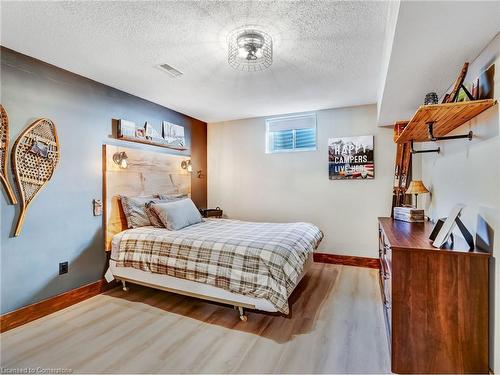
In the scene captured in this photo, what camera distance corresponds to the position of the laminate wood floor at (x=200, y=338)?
1.79 m

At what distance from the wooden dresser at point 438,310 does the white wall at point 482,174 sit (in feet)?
0.23

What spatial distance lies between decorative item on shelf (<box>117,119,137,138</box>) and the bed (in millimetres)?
213

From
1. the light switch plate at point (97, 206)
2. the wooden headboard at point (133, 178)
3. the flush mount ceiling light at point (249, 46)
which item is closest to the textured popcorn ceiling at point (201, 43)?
the flush mount ceiling light at point (249, 46)

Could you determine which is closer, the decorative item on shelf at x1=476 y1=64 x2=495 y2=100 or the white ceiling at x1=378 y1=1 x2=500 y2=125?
the white ceiling at x1=378 y1=1 x2=500 y2=125

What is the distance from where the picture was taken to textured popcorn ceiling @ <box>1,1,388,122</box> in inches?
70.2

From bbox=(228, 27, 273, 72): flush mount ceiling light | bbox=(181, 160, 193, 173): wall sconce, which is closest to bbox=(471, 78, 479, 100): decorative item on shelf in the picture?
bbox=(228, 27, 273, 72): flush mount ceiling light

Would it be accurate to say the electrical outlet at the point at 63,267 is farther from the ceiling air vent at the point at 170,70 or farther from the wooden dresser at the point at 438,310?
the wooden dresser at the point at 438,310

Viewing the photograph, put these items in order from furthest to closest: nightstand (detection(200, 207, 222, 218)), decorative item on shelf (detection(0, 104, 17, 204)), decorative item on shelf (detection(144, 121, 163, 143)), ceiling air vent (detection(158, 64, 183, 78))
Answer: nightstand (detection(200, 207, 222, 218)), decorative item on shelf (detection(144, 121, 163, 143)), ceiling air vent (detection(158, 64, 183, 78)), decorative item on shelf (detection(0, 104, 17, 204))

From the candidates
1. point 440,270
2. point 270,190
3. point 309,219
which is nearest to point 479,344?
point 440,270

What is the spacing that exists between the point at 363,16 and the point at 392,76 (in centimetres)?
57

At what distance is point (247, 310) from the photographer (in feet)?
8.32

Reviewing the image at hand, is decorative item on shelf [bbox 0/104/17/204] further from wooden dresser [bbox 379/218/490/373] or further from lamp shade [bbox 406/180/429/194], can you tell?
lamp shade [bbox 406/180/429/194]

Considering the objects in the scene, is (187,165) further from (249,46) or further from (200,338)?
(200,338)

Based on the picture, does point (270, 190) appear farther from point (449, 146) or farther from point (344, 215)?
point (449, 146)
